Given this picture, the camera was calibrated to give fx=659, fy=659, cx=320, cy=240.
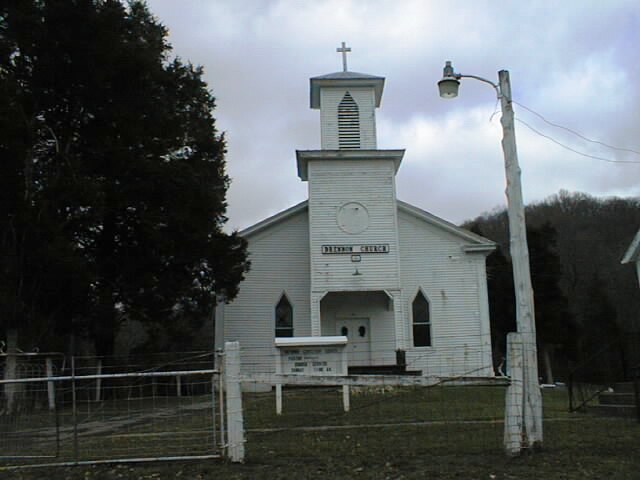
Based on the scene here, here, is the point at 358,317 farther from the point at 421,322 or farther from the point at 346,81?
the point at 346,81

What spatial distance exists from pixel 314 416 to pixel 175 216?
10380 mm

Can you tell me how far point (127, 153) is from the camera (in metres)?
20.7

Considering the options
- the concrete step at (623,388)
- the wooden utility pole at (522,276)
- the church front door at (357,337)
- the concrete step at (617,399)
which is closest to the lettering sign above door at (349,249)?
the church front door at (357,337)

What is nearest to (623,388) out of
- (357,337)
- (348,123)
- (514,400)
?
(514,400)

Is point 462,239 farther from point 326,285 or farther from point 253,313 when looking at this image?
point 253,313

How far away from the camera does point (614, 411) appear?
43.7 ft

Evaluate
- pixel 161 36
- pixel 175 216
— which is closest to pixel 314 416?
pixel 175 216

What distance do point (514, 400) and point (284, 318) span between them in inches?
714

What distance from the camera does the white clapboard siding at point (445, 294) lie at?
26000mm

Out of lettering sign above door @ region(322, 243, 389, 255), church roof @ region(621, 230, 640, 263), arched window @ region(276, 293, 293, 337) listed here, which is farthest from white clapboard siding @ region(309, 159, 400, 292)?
church roof @ region(621, 230, 640, 263)

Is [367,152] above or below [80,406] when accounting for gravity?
above

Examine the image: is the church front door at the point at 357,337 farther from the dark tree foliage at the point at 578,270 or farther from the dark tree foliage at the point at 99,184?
the dark tree foliage at the point at 578,270

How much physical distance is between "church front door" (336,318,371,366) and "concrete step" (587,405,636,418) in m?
12.6

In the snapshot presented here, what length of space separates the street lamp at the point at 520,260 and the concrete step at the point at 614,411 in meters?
5.18
